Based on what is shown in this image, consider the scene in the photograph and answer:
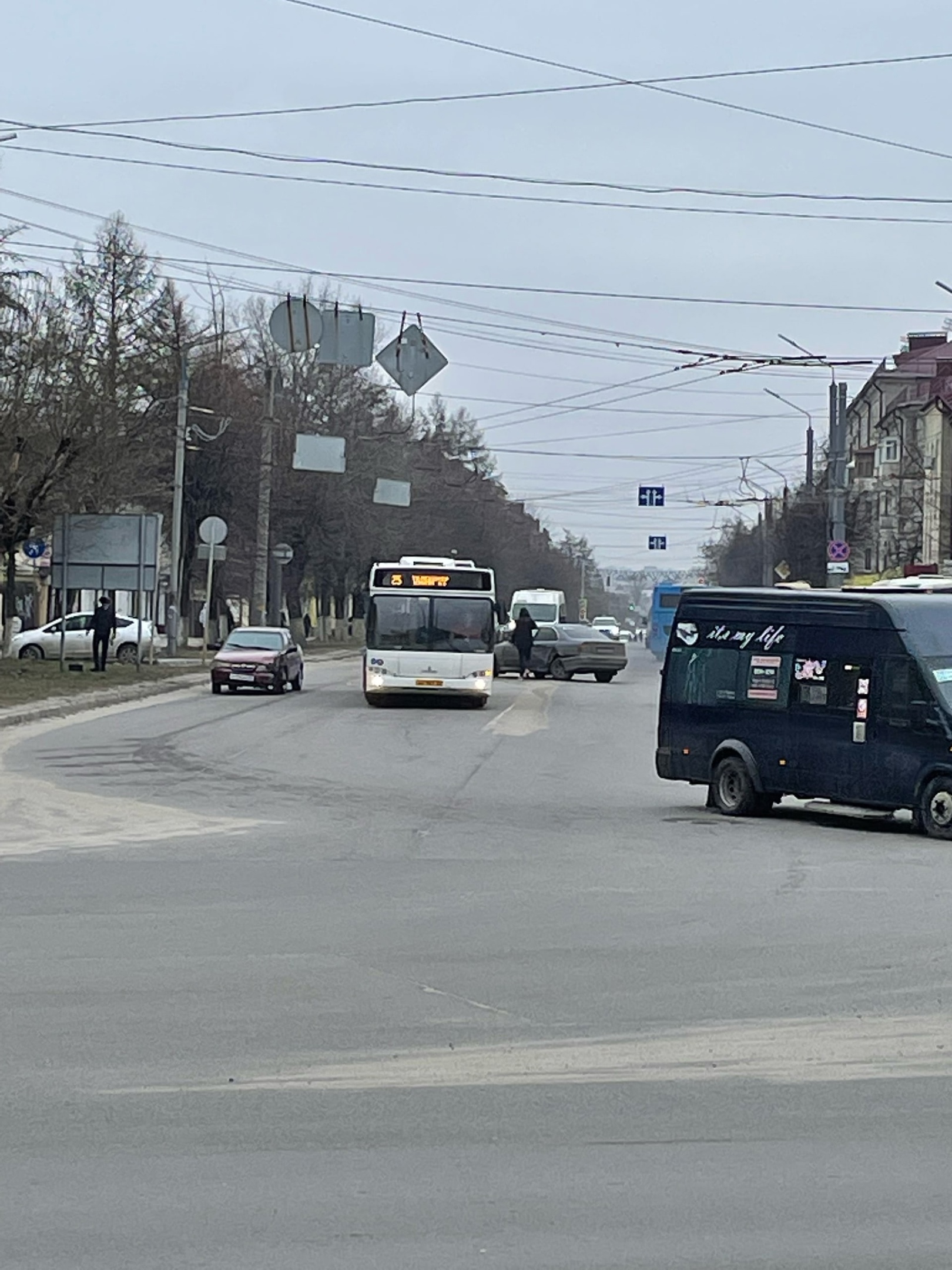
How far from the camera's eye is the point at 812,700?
17047 millimetres

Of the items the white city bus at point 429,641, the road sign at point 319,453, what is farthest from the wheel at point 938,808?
the road sign at point 319,453

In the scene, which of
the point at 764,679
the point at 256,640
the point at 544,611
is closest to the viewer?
the point at 764,679

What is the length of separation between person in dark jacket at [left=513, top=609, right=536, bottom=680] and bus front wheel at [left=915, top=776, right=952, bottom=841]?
33.4 metres

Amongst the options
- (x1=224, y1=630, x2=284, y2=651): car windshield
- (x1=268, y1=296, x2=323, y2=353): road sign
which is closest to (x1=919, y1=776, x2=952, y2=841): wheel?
(x1=268, y1=296, x2=323, y2=353): road sign

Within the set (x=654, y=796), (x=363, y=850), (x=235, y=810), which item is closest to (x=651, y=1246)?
(x=363, y=850)

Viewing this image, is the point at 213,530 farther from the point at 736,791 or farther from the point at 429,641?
the point at 736,791

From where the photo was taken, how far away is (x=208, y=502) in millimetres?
69875

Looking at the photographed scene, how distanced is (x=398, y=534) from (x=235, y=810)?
6436cm

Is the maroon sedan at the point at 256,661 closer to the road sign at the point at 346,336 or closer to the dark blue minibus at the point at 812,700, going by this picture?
the road sign at the point at 346,336

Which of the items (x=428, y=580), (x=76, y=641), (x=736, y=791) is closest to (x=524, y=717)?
(x=428, y=580)

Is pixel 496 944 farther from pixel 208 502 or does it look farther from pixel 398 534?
pixel 398 534

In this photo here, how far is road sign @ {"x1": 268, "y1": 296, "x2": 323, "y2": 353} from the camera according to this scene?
107 feet

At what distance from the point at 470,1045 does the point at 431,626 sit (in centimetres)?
2833

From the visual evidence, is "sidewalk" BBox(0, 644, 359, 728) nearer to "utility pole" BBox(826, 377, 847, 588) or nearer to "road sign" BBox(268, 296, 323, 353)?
"road sign" BBox(268, 296, 323, 353)
